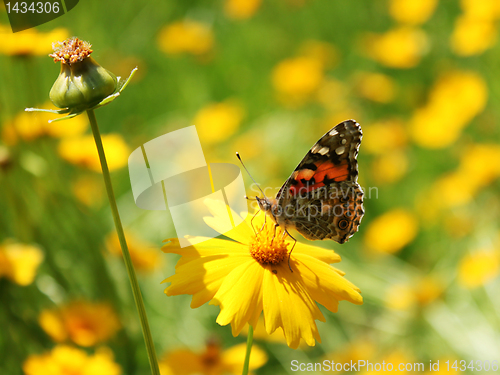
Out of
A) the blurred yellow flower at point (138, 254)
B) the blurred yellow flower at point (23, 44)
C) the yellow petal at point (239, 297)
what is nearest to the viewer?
the yellow petal at point (239, 297)

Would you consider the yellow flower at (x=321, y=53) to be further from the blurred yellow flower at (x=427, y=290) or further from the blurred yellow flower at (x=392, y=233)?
the blurred yellow flower at (x=427, y=290)

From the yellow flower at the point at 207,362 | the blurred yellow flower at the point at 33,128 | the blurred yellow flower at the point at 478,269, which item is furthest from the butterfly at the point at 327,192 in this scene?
the blurred yellow flower at the point at 478,269

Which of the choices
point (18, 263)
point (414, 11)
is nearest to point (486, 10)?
point (414, 11)

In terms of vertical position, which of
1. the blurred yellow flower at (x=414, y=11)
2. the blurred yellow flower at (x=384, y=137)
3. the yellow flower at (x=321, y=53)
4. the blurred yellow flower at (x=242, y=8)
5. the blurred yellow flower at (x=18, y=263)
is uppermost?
the blurred yellow flower at (x=242, y=8)

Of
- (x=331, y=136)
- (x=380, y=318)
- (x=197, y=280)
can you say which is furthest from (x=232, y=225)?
(x=380, y=318)

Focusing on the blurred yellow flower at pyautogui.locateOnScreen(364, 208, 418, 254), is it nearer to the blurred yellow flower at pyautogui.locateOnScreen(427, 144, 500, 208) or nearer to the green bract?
the blurred yellow flower at pyautogui.locateOnScreen(427, 144, 500, 208)

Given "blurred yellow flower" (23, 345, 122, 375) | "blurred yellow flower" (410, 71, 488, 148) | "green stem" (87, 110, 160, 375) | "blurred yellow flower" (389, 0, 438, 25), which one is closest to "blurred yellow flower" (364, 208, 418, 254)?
"blurred yellow flower" (410, 71, 488, 148)

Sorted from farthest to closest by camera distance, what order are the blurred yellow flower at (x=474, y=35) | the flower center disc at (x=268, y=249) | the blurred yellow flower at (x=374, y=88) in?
the blurred yellow flower at (x=374, y=88), the blurred yellow flower at (x=474, y=35), the flower center disc at (x=268, y=249)
